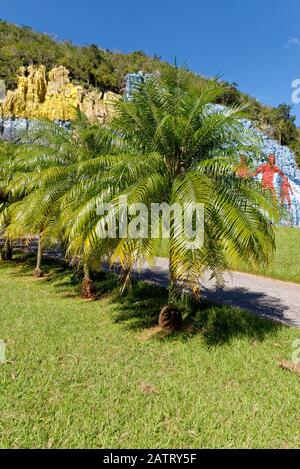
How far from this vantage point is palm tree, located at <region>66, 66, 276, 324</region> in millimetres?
6254

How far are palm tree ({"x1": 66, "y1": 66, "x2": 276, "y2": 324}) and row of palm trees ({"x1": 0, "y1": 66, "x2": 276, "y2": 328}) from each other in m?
0.02

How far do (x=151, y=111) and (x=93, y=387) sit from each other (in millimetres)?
5621

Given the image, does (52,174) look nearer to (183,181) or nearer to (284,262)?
(183,181)

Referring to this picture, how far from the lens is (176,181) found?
686 centimetres

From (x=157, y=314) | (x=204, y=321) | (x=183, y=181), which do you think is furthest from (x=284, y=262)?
(x=183, y=181)

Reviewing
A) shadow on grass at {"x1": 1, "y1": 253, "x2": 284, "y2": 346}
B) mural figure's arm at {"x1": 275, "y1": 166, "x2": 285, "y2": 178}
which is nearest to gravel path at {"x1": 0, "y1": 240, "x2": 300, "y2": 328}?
shadow on grass at {"x1": 1, "y1": 253, "x2": 284, "y2": 346}

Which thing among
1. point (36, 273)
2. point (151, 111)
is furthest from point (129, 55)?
point (151, 111)

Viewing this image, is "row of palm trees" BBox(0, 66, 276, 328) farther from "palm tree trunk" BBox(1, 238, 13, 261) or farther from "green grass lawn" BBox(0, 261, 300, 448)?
"palm tree trunk" BBox(1, 238, 13, 261)

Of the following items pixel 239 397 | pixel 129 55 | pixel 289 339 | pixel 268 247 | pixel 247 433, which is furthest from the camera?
pixel 129 55

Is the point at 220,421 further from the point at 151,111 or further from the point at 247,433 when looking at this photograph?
the point at 151,111

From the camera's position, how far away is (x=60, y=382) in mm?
5488

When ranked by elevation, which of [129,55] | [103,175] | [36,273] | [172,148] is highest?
[129,55]

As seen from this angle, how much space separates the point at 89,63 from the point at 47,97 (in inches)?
343

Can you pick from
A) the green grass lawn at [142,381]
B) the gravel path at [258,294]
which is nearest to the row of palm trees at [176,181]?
the green grass lawn at [142,381]
